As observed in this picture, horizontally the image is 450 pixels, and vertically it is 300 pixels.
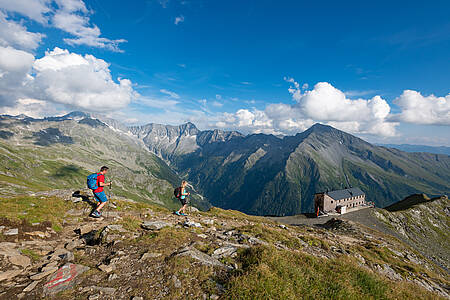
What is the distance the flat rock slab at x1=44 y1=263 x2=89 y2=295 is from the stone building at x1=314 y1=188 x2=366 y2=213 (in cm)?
7159

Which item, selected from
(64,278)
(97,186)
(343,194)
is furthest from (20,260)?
(343,194)

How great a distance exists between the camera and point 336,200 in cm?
7162

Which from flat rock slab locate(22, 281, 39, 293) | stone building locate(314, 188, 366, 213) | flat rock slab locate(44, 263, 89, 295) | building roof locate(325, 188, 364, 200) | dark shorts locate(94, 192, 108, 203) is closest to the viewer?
flat rock slab locate(22, 281, 39, 293)

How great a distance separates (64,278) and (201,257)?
5.55 m

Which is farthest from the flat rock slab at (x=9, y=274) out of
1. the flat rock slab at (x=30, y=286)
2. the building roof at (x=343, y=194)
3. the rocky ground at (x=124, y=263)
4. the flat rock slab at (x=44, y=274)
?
the building roof at (x=343, y=194)

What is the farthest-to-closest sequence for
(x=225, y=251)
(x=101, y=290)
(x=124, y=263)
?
1. (x=225, y=251)
2. (x=124, y=263)
3. (x=101, y=290)

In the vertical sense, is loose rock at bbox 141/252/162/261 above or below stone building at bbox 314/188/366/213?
above

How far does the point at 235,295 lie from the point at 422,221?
82.7m

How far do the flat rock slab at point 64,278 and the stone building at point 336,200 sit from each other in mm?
71590

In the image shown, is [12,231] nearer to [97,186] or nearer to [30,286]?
[97,186]

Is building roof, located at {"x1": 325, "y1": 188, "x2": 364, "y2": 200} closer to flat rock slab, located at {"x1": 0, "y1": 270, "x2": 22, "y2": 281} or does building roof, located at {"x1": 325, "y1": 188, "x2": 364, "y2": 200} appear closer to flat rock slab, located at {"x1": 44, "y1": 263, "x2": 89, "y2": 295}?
flat rock slab, located at {"x1": 44, "y1": 263, "x2": 89, "y2": 295}

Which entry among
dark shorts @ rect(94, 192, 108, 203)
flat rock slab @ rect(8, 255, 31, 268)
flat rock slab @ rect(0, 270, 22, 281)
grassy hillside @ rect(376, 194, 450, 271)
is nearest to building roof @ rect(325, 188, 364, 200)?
grassy hillside @ rect(376, 194, 450, 271)

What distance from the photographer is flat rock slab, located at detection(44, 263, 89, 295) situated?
21.8 ft

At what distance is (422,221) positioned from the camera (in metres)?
58.6
